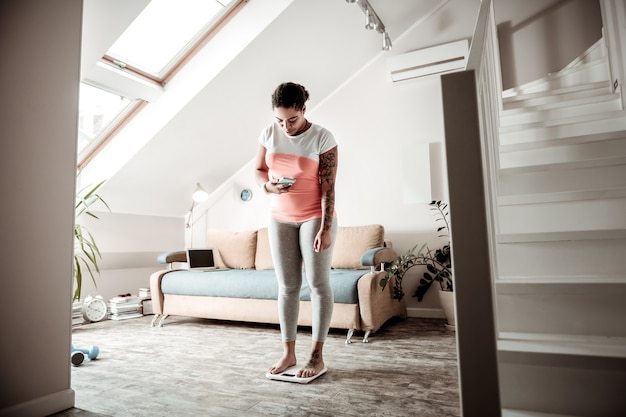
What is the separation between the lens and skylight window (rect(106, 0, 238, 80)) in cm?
309

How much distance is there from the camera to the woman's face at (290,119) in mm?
1746

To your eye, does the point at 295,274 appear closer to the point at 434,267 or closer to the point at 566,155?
the point at 566,155

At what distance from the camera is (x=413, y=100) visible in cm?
378

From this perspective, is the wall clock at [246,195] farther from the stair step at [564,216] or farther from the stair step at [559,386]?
the stair step at [559,386]

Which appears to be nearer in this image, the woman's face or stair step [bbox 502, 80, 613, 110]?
the woman's face

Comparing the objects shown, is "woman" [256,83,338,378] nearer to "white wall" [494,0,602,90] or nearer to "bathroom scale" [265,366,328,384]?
"bathroom scale" [265,366,328,384]

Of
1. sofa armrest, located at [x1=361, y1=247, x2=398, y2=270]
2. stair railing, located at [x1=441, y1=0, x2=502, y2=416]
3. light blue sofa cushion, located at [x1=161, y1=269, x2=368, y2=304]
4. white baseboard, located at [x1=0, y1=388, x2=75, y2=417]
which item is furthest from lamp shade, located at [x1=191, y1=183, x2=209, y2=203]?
stair railing, located at [x1=441, y1=0, x2=502, y2=416]

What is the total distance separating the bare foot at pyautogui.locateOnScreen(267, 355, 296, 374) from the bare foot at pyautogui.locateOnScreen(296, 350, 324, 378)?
0.10m

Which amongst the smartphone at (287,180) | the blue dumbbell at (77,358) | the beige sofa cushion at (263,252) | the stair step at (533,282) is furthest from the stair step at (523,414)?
the beige sofa cushion at (263,252)

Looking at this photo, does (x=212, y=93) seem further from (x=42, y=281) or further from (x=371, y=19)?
(x=42, y=281)

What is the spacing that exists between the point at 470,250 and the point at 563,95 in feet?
7.11

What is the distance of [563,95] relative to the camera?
8.22ft

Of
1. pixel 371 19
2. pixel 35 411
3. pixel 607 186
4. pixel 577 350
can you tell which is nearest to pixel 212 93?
pixel 371 19

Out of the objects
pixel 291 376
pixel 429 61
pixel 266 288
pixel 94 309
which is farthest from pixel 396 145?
pixel 94 309
